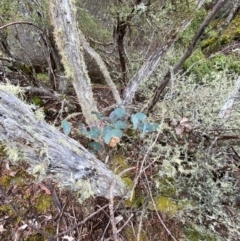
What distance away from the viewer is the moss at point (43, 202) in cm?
111

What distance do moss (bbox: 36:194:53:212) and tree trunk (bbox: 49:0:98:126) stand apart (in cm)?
41

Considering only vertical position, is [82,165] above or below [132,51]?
below

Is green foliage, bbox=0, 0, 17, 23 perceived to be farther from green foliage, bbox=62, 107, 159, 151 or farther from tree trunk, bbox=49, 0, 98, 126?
green foliage, bbox=62, 107, 159, 151

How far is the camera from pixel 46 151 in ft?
2.30

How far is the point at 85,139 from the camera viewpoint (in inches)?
52.1

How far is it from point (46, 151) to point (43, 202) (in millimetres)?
535

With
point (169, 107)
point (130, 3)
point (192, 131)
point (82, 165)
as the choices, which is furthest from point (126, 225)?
point (130, 3)

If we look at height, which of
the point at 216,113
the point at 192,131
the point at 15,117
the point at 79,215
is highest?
the point at 216,113

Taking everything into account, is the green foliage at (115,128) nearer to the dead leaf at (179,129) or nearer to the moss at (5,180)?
the dead leaf at (179,129)

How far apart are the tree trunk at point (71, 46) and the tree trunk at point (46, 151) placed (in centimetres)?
38

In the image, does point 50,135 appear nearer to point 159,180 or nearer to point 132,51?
point 159,180

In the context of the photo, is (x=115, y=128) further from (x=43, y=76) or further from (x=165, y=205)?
(x=43, y=76)

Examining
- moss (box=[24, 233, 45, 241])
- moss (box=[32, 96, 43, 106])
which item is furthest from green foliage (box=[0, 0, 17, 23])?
moss (box=[24, 233, 45, 241])

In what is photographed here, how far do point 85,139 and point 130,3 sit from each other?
116cm
